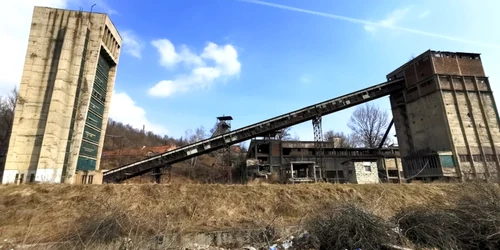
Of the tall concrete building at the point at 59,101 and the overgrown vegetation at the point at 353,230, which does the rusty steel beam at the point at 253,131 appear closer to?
the tall concrete building at the point at 59,101

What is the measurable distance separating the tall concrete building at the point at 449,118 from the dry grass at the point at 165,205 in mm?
12677

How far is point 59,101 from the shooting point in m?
16.9

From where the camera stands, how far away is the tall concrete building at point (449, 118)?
2528cm

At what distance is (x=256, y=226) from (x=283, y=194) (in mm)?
4514

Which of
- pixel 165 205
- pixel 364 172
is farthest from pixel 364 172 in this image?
pixel 165 205

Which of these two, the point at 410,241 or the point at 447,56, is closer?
the point at 410,241

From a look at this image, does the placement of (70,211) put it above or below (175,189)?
below

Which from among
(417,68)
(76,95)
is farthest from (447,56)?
(76,95)

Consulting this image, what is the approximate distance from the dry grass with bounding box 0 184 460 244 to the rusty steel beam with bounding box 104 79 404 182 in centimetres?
1085

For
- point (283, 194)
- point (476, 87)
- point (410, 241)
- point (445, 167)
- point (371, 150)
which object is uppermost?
point (476, 87)

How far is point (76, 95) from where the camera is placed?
1834 cm

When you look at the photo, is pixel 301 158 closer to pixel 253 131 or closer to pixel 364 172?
pixel 253 131

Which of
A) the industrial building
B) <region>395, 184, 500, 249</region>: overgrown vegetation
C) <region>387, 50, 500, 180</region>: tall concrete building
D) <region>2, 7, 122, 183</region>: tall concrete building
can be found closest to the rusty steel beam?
<region>387, 50, 500, 180</region>: tall concrete building

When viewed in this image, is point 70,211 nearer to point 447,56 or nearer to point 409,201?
point 409,201
